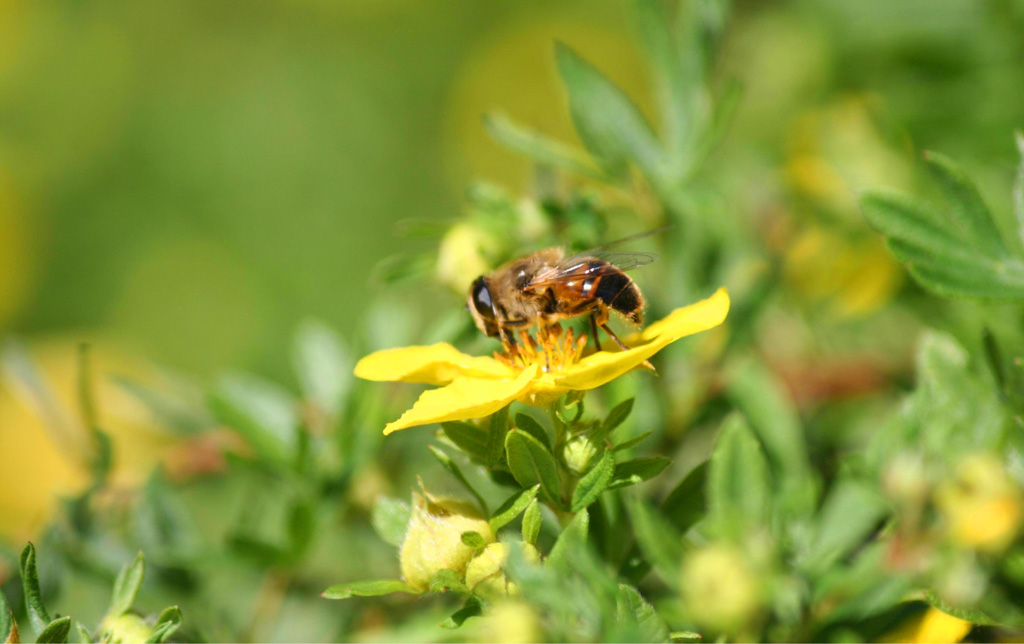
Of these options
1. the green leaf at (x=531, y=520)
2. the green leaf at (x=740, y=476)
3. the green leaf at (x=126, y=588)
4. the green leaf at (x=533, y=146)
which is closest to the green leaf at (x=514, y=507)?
the green leaf at (x=531, y=520)

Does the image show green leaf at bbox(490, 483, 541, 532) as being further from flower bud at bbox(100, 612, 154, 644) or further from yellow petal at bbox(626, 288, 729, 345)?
flower bud at bbox(100, 612, 154, 644)

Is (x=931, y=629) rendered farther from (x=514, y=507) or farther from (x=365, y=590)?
(x=365, y=590)

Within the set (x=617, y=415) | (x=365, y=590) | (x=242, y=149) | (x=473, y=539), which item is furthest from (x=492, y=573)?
(x=242, y=149)

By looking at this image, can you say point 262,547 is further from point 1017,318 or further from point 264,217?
point 264,217

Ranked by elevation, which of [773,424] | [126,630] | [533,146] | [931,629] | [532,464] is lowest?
[931,629]

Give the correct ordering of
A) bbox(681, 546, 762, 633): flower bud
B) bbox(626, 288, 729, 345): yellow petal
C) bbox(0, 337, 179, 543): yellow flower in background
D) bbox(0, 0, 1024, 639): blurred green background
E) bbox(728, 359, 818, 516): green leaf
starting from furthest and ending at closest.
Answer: bbox(0, 0, 1024, 639): blurred green background, bbox(0, 337, 179, 543): yellow flower in background, bbox(728, 359, 818, 516): green leaf, bbox(626, 288, 729, 345): yellow petal, bbox(681, 546, 762, 633): flower bud

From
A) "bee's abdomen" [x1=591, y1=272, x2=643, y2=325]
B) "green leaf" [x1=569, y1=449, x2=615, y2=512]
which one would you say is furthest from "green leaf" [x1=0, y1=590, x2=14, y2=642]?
"bee's abdomen" [x1=591, y1=272, x2=643, y2=325]
